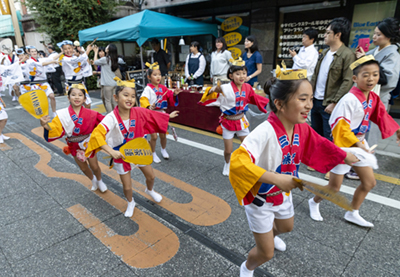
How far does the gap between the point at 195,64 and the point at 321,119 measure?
391 centimetres

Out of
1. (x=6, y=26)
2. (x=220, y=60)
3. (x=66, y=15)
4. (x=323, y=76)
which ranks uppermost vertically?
(x=6, y=26)

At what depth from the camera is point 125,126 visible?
9.37 feet

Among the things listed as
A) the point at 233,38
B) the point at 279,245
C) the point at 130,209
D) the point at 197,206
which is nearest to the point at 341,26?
the point at 279,245

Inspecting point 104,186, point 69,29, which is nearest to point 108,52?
point 104,186

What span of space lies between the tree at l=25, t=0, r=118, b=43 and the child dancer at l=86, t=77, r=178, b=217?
11589 millimetres

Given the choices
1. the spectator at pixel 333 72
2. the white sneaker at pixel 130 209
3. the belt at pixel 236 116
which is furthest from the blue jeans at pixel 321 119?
the white sneaker at pixel 130 209

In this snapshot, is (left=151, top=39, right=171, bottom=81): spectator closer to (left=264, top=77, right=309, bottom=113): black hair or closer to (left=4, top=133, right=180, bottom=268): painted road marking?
(left=4, top=133, right=180, bottom=268): painted road marking

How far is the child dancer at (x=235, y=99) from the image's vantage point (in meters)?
3.56

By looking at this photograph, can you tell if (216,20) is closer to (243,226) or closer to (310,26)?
(310,26)

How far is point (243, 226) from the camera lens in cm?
282

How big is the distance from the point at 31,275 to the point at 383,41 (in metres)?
5.13

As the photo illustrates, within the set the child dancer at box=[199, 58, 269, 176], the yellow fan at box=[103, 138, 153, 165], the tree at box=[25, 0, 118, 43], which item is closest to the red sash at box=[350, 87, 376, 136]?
the child dancer at box=[199, 58, 269, 176]

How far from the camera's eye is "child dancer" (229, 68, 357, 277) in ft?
5.35

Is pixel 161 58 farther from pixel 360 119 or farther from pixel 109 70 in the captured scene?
pixel 360 119
